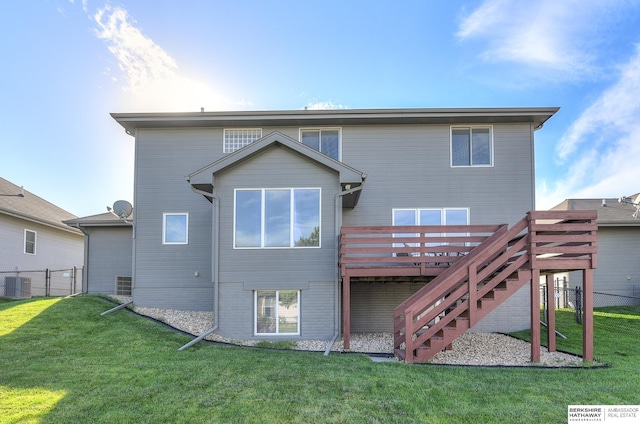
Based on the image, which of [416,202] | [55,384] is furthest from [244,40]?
[55,384]

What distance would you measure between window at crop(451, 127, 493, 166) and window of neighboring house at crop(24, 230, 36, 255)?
692 inches

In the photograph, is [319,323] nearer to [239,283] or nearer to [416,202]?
[239,283]

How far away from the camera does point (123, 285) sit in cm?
1309

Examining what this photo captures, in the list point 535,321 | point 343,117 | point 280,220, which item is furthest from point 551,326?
point 343,117

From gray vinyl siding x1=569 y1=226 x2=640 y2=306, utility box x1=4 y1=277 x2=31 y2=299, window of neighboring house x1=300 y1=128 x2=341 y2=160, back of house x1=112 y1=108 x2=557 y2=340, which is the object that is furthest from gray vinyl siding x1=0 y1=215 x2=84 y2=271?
gray vinyl siding x1=569 y1=226 x2=640 y2=306

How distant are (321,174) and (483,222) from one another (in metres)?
5.23

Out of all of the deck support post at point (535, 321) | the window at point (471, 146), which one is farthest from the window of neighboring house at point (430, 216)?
the deck support post at point (535, 321)

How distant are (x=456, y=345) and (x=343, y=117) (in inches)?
271

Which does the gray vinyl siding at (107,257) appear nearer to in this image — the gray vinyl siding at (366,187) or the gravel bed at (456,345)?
the gravel bed at (456,345)

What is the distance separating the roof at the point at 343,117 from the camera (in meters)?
11.1

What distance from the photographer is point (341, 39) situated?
15180 millimetres

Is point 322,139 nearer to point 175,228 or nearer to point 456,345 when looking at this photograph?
point 175,228

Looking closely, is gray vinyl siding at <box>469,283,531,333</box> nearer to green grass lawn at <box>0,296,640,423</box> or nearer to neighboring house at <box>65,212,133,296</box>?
green grass lawn at <box>0,296,640,423</box>

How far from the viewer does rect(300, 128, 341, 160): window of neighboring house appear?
11750 millimetres
